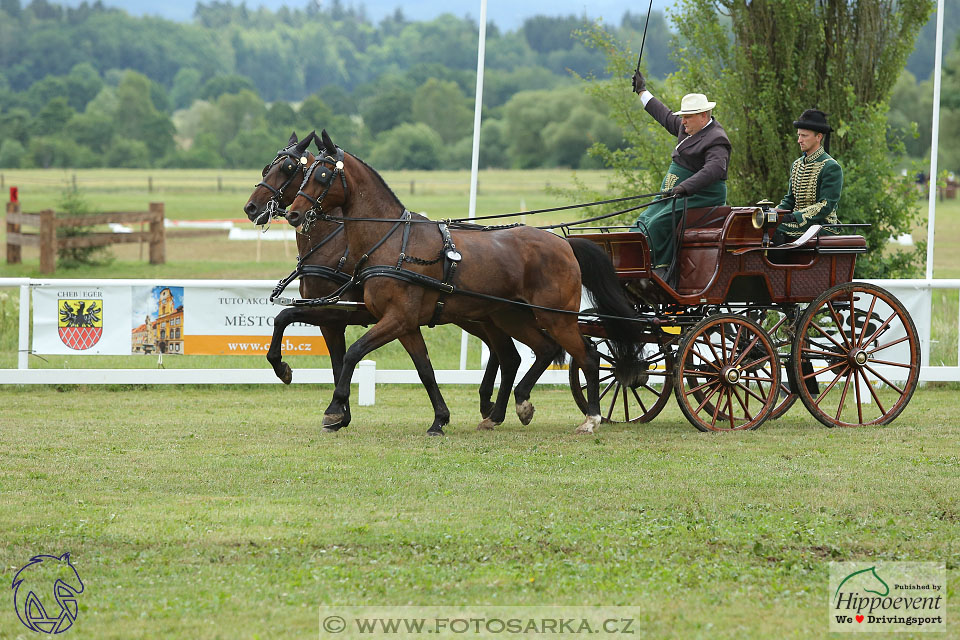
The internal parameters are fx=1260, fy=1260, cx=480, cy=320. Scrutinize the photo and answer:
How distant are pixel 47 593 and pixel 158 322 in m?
7.69

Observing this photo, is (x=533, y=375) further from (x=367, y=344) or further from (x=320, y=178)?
(x=320, y=178)

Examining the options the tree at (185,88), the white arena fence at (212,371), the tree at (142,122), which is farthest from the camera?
the tree at (185,88)

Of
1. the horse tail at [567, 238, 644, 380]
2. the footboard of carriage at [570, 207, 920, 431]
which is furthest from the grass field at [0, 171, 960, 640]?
the horse tail at [567, 238, 644, 380]

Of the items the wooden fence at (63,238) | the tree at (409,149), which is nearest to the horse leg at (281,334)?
the wooden fence at (63,238)

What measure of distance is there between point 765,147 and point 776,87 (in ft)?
2.28

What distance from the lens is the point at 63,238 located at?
97.2 feet

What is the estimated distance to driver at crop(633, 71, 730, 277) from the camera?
9.57 meters

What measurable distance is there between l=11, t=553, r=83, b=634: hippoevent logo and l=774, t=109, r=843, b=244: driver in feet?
20.5

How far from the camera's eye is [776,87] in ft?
47.7

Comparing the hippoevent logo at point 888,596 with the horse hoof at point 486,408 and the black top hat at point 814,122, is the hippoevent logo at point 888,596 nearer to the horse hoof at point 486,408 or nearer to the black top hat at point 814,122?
the black top hat at point 814,122

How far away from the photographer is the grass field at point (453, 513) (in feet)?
16.9

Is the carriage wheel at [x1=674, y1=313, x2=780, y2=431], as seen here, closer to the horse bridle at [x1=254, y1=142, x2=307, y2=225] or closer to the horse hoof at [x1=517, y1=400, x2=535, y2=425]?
the horse hoof at [x1=517, y1=400, x2=535, y2=425]

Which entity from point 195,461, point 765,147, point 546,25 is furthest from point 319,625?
point 546,25

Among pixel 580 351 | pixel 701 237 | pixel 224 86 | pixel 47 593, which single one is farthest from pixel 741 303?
pixel 224 86
